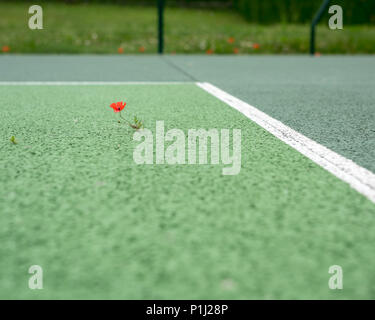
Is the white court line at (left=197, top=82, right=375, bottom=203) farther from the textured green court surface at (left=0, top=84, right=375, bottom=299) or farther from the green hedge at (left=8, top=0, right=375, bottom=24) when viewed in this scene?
the green hedge at (left=8, top=0, right=375, bottom=24)

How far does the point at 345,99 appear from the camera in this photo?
3748 millimetres

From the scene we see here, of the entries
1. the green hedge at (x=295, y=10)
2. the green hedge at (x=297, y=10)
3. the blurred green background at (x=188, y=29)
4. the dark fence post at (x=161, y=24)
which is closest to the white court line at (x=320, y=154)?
the dark fence post at (x=161, y=24)

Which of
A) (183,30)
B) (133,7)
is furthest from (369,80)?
(133,7)

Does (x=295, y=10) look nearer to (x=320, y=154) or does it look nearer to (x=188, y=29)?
(x=188, y=29)

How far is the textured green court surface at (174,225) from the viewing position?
42.8 inches

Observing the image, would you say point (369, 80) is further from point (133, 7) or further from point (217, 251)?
point (133, 7)

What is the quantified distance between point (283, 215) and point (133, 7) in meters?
15.4

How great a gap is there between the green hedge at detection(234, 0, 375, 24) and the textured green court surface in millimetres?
11629

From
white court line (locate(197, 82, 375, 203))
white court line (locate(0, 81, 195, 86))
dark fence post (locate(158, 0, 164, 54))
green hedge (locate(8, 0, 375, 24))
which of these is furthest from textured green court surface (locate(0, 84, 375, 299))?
green hedge (locate(8, 0, 375, 24))

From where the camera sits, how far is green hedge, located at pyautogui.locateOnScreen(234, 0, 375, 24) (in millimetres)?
12852

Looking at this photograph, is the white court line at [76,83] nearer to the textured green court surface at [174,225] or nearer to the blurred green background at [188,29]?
the textured green court surface at [174,225]

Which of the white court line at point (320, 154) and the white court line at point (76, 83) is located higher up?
the white court line at point (76, 83)

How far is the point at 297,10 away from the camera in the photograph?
1328 cm
